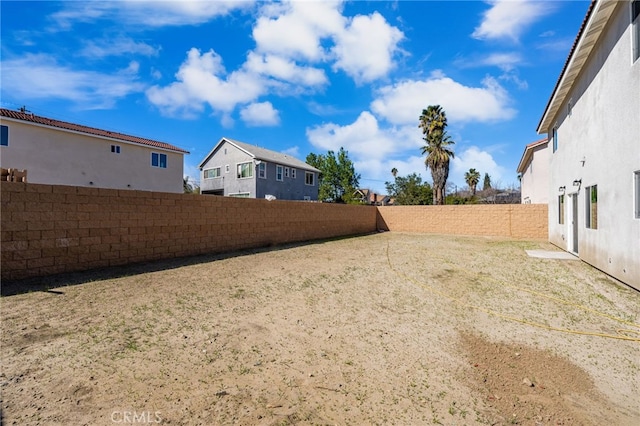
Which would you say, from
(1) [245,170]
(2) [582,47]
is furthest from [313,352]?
(1) [245,170]

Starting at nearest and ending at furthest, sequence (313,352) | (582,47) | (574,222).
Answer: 1. (313,352)
2. (582,47)
3. (574,222)

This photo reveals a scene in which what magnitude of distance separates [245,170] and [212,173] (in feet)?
16.4

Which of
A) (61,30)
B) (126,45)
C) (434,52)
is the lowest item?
(61,30)

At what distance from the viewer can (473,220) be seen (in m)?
18.2

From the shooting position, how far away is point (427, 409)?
7.96 ft

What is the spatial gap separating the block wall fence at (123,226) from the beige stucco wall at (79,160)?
12.6 m

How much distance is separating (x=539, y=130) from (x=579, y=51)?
760cm

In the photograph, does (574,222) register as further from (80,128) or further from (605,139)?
(80,128)

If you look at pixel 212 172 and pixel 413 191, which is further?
pixel 413 191

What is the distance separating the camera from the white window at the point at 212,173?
89.1ft

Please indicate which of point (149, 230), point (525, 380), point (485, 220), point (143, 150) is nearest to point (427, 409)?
point (525, 380)

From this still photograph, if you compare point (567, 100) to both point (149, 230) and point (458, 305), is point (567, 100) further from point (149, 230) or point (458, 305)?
point (149, 230)

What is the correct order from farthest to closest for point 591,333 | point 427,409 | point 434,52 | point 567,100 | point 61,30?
1. point 434,52
2. point 567,100
3. point 61,30
4. point 591,333
5. point 427,409

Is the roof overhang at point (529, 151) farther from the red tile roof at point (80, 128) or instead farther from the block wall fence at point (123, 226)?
the red tile roof at point (80, 128)
